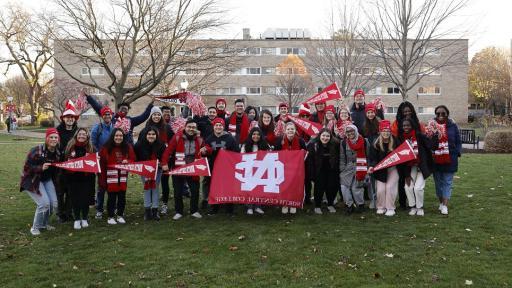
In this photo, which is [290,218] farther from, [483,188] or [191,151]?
[483,188]

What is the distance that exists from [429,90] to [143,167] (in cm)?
5482

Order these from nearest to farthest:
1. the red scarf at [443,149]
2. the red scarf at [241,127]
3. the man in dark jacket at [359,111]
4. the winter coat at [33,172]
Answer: the winter coat at [33,172], the red scarf at [443,149], the man in dark jacket at [359,111], the red scarf at [241,127]

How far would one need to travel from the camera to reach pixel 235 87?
57688 millimetres

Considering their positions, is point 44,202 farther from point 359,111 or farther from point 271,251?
point 359,111

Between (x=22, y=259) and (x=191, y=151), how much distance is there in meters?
3.45

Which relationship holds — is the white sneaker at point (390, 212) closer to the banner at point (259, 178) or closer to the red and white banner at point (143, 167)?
the banner at point (259, 178)

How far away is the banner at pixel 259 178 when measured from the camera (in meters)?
8.28

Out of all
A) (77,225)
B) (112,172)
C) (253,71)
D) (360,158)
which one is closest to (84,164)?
(112,172)

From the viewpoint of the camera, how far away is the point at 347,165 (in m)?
8.68

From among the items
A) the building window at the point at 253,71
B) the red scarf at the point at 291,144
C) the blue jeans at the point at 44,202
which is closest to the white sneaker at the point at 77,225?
the blue jeans at the point at 44,202

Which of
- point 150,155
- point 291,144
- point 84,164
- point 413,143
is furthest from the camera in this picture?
point 291,144

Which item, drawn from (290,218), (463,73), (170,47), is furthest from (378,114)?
(463,73)

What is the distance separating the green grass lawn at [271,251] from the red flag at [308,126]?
5.67 ft

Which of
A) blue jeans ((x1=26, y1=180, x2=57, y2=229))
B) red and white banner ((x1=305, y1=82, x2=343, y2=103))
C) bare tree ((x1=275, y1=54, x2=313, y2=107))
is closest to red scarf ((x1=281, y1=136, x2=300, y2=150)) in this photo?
red and white banner ((x1=305, y1=82, x2=343, y2=103))
